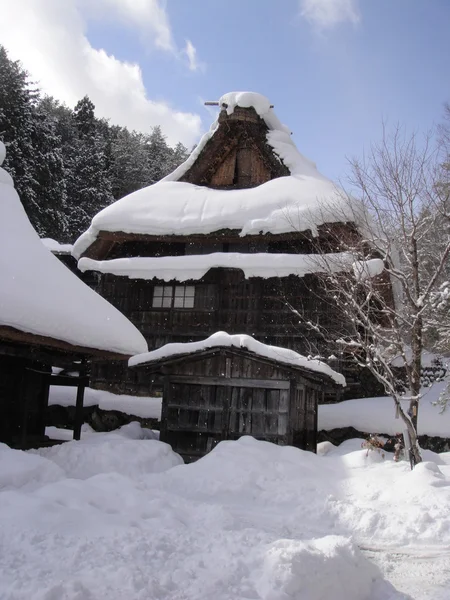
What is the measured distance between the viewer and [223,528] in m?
5.95

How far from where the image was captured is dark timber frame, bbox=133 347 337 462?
1190cm

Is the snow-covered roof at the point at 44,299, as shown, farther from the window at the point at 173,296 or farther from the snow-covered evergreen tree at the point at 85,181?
the snow-covered evergreen tree at the point at 85,181

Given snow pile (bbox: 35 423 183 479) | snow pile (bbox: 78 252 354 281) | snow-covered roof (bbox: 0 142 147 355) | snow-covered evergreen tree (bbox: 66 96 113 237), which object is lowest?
snow pile (bbox: 35 423 183 479)

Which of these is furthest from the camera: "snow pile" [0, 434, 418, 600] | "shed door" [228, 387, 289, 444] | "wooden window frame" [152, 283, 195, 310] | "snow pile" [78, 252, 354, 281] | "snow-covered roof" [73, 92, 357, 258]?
"wooden window frame" [152, 283, 195, 310]

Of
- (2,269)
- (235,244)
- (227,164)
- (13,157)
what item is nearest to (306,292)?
(235,244)

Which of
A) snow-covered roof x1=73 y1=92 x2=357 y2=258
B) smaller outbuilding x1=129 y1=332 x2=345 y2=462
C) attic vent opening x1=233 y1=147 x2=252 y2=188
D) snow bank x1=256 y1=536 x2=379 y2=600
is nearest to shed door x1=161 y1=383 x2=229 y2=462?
smaller outbuilding x1=129 y1=332 x2=345 y2=462

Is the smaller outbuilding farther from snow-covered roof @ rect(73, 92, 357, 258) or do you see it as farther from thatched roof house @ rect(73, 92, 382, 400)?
snow-covered roof @ rect(73, 92, 357, 258)

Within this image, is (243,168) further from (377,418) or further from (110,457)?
(110,457)

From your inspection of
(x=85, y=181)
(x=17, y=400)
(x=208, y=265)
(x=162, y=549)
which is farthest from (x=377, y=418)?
(x=85, y=181)

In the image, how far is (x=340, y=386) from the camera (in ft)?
41.0

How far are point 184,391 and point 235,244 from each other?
21.6ft

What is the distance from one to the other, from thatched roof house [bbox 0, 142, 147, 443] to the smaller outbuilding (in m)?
1.52

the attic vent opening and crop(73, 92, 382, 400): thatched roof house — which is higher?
the attic vent opening

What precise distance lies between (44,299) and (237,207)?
9.09m
